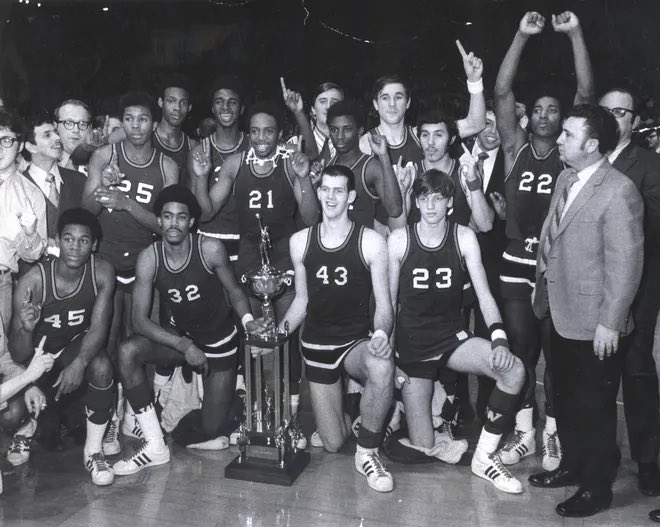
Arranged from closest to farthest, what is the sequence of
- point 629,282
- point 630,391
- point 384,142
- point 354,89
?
1. point 629,282
2. point 630,391
3. point 384,142
4. point 354,89

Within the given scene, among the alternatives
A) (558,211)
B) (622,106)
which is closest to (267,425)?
(558,211)

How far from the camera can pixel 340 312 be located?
410cm

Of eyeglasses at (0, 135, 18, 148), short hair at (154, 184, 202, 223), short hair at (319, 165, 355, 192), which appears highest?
eyeglasses at (0, 135, 18, 148)

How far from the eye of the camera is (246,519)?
3473mm

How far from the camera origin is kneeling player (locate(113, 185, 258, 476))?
13.6ft

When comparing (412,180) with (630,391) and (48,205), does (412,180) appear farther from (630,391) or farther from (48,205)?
(48,205)

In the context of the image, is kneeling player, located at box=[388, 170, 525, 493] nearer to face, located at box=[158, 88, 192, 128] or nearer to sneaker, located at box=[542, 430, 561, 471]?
sneaker, located at box=[542, 430, 561, 471]

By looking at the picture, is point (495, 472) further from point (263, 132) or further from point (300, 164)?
point (263, 132)

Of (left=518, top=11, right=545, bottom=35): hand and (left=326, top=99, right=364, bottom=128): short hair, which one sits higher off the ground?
(left=518, top=11, right=545, bottom=35): hand

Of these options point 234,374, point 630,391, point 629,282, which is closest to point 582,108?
point 629,282

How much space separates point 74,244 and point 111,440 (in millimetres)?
1114

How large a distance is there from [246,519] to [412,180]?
2032 millimetres

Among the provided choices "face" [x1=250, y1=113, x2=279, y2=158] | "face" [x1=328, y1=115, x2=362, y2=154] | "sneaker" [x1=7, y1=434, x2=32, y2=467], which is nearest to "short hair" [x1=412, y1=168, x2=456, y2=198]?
"face" [x1=328, y1=115, x2=362, y2=154]

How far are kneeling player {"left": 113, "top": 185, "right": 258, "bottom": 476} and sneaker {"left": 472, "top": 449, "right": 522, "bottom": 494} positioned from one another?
4.45ft
